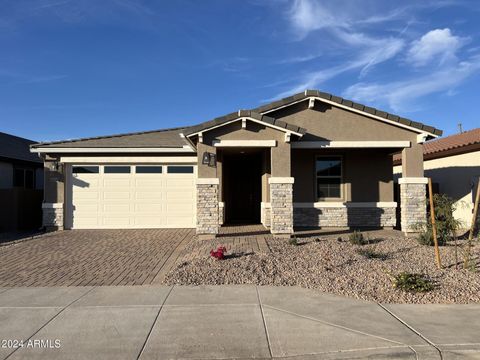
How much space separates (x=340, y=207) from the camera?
14016mm

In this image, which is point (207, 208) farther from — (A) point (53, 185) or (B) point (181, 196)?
(A) point (53, 185)

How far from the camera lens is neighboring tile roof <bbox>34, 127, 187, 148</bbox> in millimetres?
14992

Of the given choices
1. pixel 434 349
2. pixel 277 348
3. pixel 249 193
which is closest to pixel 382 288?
pixel 434 349

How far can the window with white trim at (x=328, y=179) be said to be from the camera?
46.8 feet

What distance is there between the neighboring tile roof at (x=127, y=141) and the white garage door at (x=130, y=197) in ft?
2.84

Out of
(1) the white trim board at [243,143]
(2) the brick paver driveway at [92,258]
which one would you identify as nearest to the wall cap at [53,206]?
(2) the brick paver driveway at [92,258]

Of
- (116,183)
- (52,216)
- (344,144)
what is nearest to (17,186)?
(52,216)

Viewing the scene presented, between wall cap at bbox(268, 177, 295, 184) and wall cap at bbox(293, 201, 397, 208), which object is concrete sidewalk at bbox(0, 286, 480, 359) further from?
wall cap at bbox(293, 201, 397, 208)

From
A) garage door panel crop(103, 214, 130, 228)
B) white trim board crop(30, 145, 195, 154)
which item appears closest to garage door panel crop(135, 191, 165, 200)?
garage door panel crop(103, 214, 130, 228)

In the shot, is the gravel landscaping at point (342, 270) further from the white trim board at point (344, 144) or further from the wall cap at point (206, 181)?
the white trim board at point (344, 144)

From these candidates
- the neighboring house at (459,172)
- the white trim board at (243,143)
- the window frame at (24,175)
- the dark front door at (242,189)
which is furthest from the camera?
the window frame at (24,175)

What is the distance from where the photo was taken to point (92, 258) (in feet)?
31.7

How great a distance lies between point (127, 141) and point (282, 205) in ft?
23.8

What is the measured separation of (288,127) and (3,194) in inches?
469
